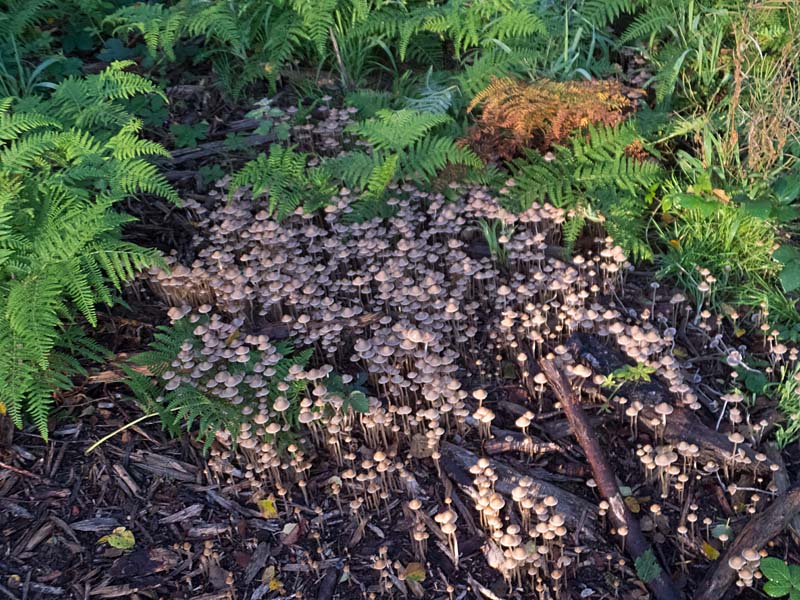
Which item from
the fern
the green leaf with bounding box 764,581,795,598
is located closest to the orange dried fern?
the fern

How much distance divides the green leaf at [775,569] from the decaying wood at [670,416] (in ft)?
2.36

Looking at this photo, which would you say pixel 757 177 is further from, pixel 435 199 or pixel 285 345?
pixel 285 345

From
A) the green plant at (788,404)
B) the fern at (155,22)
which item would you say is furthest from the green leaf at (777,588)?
the fern at (155,22)

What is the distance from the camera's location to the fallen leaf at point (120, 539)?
13.4 feet

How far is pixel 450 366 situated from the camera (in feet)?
15.5

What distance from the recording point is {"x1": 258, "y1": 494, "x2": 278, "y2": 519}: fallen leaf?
424 cm

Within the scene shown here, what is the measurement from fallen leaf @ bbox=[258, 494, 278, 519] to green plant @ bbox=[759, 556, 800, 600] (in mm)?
2521

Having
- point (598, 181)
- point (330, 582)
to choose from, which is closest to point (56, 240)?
point (330, 582)

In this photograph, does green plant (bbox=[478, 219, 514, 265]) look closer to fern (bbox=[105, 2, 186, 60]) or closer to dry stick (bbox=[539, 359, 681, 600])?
dry stick (bbox=[539, 359, 681, 600])

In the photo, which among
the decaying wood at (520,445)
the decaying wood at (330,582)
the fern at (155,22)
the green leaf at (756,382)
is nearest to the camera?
the decaying wood at (330,582)

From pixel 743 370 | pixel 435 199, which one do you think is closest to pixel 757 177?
pixel 743 370

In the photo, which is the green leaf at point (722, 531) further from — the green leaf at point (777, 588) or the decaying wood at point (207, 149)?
the decaying wood at point (207, 149)

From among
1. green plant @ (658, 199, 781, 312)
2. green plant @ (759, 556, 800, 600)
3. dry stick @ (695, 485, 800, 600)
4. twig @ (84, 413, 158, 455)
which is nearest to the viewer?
green plant @ (759, 556, 800, 600)

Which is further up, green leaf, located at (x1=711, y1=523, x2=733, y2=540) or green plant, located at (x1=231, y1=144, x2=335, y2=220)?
green plant, located at (x1=231, y1=144, x2=335, y2=220)
